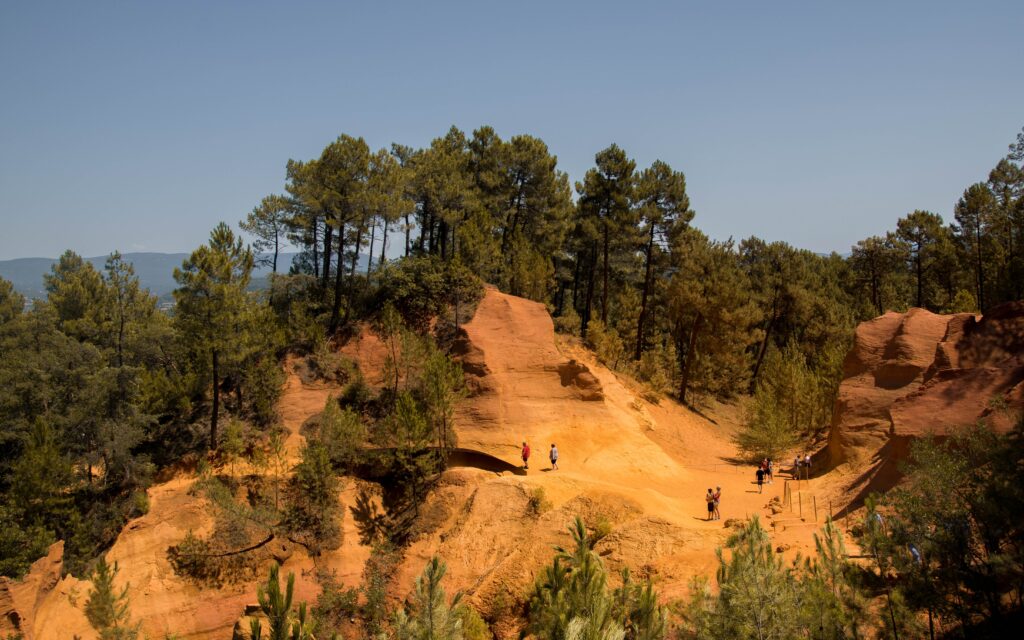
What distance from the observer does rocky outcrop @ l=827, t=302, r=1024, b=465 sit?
18.5 metres

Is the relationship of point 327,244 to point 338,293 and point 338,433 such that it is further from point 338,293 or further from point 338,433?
point 338,433

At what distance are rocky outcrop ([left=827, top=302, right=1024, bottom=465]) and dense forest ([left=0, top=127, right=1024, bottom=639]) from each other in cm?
209

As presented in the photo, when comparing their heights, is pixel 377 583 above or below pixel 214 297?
below

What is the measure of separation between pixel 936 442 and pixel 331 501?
23.8 meters

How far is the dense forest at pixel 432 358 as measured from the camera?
1230 centimetres

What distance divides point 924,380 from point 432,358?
20837 mm

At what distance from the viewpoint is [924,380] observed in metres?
24.6

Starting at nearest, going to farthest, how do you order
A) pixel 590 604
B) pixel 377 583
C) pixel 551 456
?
pixel 590 604 < pixel 377 583 < pixel 551 456

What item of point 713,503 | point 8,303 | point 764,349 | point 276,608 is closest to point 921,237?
point 764,349

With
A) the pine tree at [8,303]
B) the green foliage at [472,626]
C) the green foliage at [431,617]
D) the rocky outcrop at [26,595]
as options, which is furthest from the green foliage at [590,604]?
the pine tree at [8,303]

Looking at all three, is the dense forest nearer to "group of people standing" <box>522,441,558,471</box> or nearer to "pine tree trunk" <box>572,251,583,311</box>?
"pine tree trunk" <box>572,251,583,311</box>

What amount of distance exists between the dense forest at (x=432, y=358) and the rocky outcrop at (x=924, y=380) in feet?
6.87

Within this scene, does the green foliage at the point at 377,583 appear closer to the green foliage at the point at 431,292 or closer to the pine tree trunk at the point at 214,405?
the pine tree trunk at the point at 214,405

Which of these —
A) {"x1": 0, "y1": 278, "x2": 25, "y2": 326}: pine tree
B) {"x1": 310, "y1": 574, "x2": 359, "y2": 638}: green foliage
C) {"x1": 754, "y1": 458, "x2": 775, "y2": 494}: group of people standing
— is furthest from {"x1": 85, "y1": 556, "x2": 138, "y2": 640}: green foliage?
{"x1": 0, "y1": 278, "x2": 25, "y2": 326}: pine tree
